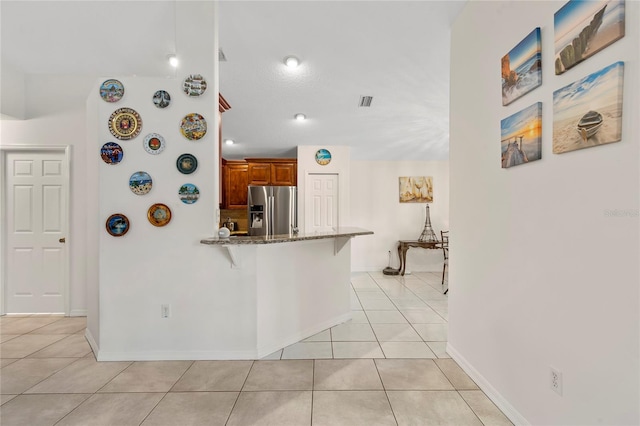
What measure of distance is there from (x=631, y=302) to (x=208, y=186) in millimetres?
2517

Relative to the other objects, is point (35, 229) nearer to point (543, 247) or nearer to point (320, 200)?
point (320, 200)

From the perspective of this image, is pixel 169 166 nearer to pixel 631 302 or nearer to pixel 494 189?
pixel 494 189

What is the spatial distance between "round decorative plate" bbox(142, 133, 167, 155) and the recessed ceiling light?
4.58 feet

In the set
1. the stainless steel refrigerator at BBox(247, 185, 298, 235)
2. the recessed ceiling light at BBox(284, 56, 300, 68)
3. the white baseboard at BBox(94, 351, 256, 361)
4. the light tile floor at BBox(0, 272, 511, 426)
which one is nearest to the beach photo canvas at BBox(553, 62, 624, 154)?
the light tile floor at BBox(0, 272, 511, 426)

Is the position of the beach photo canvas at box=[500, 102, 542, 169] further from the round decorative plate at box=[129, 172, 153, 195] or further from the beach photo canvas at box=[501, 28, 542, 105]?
the round decorative plate at box=[129, 172, 153, 195]

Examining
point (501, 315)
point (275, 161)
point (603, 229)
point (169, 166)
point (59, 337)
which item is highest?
point (275, 161)

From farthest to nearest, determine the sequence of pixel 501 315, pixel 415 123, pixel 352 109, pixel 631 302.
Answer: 1. pixel 415 123
2. pixel 352 109
3. pixel 501 315
4. pixel 631 302

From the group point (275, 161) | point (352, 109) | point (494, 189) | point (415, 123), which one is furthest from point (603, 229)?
point (275, 161)

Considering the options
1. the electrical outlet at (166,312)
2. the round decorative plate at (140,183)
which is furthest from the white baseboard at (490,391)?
the round decorative plate at (140,183)

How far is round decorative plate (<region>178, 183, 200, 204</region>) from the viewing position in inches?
97.7

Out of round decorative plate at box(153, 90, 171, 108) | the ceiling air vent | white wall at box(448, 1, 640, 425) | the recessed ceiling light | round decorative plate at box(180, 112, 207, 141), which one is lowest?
white wall at box(448, 1, 640, 425)

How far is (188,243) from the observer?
8.20 ft

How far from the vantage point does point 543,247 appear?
152 cm

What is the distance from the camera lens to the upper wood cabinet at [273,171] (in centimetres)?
607
